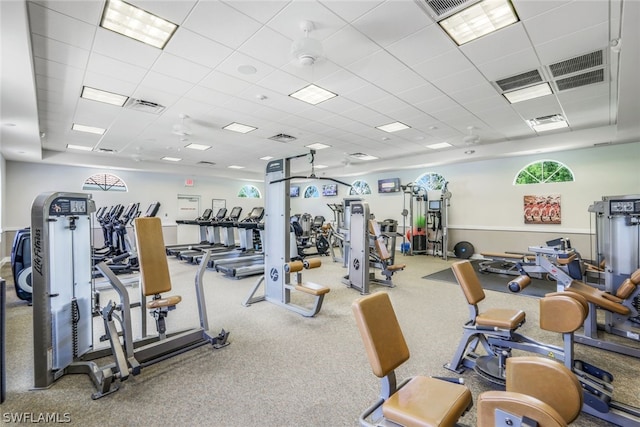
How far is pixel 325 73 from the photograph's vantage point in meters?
3.91

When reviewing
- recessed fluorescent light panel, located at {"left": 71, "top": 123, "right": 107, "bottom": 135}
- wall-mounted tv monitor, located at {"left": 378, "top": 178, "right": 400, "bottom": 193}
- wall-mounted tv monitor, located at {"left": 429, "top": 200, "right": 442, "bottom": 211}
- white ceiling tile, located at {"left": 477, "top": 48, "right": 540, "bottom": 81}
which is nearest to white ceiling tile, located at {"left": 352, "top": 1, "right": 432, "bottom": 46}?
white ceiling tile, located at {"left": 477, "top": 48, "right": 540, "bottom": 81}

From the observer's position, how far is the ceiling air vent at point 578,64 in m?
3.48

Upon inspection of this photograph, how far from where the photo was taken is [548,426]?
920 millimetres

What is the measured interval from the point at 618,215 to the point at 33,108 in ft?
25.5

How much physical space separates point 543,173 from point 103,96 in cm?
950

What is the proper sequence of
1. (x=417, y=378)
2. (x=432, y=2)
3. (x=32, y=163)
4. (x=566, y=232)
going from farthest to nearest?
1. (x=32, y=163)
2. (x=566, y=232)
3. (x=432, y=2)
4. (x=417, y=378)

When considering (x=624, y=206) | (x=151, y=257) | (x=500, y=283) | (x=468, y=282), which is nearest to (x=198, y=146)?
(x=151, y=257)

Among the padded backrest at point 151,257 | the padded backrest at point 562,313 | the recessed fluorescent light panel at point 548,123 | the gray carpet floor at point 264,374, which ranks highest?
the recessed fluorescent light panel at point 548,123

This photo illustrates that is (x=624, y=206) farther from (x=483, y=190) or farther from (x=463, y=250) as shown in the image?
(x=463, y=250)

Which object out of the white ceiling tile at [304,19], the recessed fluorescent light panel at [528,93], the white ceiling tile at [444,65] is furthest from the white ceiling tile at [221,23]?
the recessed fluorescent light panel at [528,93]

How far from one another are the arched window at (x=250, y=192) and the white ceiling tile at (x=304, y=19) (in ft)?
35.2

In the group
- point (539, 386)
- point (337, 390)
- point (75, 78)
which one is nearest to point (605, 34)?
point (539, 386)

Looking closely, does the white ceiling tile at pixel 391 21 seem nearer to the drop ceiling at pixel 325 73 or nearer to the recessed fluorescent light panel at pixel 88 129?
the drop ceiling at pixel 325 73

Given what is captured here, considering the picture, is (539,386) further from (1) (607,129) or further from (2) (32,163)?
(2) (32,163)
